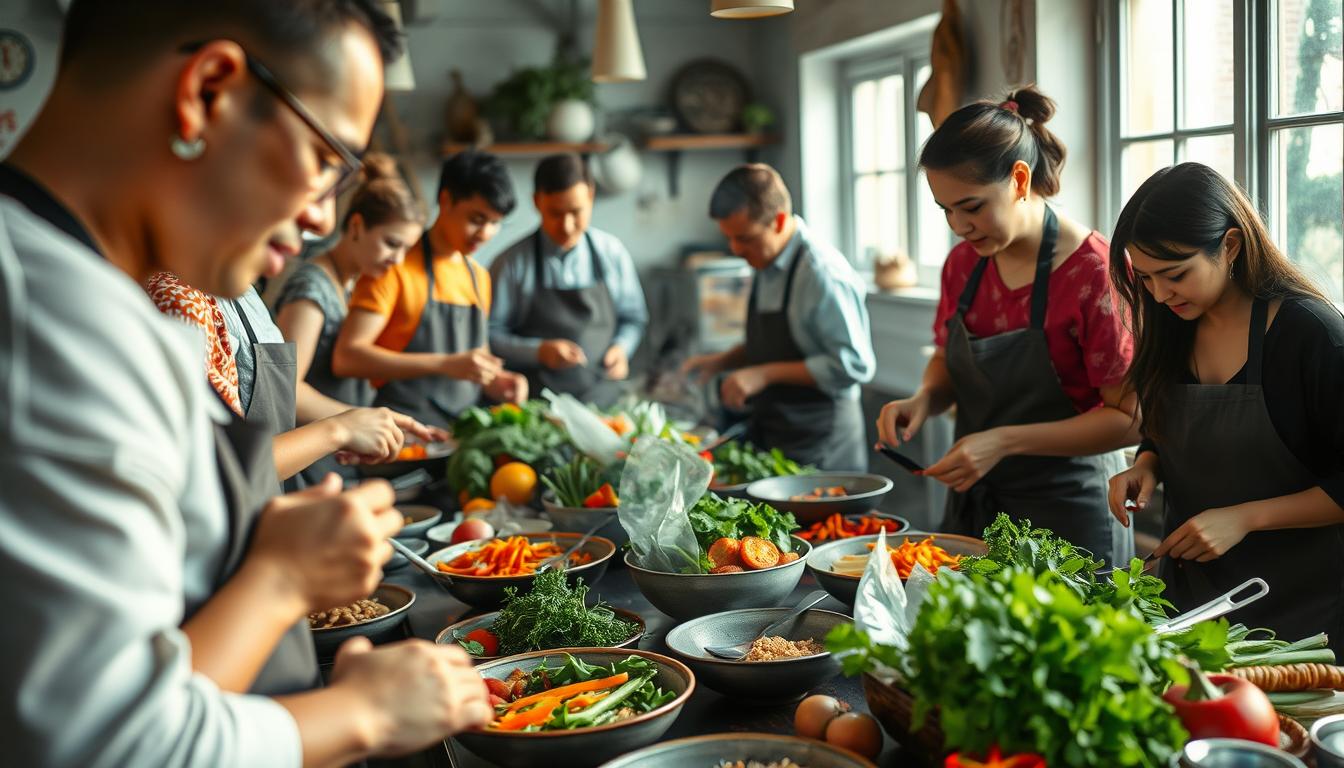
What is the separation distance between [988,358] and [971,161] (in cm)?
53

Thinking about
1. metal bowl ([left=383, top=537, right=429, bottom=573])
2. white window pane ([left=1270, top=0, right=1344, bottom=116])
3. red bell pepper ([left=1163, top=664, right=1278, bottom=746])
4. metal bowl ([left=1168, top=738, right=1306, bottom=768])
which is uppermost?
white window pane ([left=1270, top=0, right=1344, bottom=116])

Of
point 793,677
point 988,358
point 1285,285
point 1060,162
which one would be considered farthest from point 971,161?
→ point 793,677

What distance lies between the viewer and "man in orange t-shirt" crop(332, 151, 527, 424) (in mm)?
3943

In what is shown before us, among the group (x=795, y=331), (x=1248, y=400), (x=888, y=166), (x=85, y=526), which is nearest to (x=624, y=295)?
(x=795, y=331)

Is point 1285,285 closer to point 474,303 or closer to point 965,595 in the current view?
point 965,595

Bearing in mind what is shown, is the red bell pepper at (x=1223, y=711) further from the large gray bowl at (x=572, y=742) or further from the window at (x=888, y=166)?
the window at (x=888, y=166)

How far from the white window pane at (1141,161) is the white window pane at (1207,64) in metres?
0.14

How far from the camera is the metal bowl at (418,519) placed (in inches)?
114

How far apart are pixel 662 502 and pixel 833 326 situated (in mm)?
1748

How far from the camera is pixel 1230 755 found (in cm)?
121

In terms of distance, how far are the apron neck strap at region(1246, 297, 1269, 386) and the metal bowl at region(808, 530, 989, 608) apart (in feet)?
2.01

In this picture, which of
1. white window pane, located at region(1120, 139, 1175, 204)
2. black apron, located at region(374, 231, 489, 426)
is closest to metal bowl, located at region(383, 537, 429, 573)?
black apron, located at region(374, 231, 489, 426)

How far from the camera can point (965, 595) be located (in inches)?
48.2

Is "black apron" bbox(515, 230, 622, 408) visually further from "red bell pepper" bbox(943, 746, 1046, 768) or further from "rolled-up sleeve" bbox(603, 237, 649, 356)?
"red bell pepper" bbox(943, 746, 1046, 768)
